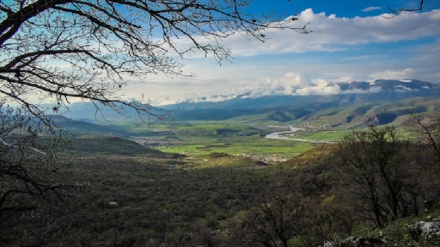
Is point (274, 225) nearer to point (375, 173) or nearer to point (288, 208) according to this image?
point (288, 208)

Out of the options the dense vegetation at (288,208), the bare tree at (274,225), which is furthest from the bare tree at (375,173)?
the bare tree at (274,225)

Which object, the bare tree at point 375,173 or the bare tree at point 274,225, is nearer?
the bare tree at point 274,225

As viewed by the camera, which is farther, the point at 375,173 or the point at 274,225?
the point at 375,173

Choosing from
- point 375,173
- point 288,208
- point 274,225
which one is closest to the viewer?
point 274,225

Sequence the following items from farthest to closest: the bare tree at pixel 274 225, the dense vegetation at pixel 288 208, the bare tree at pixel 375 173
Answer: the bare tree at pixel 375 173 → the dense vegetation at pixel 288 208 → the bare tree at pixel 274 225

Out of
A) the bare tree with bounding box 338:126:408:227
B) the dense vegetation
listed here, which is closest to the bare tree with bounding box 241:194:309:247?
the dense vegetation

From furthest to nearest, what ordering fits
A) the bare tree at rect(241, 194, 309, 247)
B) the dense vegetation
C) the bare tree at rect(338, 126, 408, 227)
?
the bare tree at rect(338, 126, 408, 227)
the dense vegetation
the bare tree at rect(241, 194, 309, 247)

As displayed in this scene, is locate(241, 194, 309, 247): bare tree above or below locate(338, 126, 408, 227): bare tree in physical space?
below

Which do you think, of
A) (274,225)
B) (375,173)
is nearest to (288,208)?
(375,173)

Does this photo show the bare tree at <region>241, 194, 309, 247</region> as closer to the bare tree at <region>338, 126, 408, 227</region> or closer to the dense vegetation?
the dense vegetation

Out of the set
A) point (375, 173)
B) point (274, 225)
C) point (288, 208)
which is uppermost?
point (375, 173)

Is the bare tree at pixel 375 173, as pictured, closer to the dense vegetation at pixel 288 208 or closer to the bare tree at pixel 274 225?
the dense vegetation at pixel 288 208
